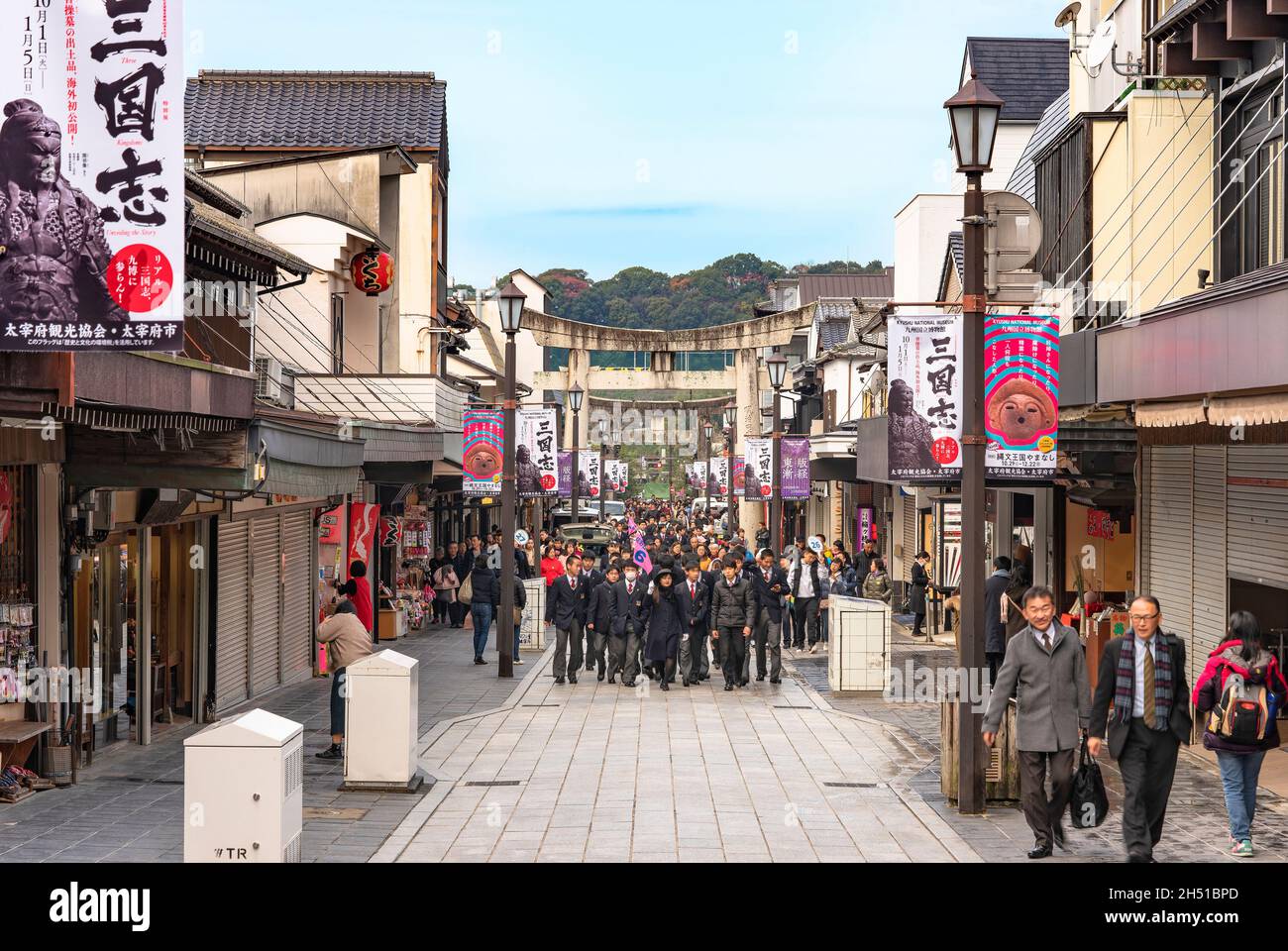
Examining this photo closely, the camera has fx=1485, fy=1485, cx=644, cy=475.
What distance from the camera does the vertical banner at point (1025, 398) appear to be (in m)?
15.8

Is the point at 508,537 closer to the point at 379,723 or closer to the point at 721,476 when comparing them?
the point at 379,723

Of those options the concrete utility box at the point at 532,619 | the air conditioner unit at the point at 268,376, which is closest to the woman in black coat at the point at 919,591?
the concrete utility box at the point at 532,619

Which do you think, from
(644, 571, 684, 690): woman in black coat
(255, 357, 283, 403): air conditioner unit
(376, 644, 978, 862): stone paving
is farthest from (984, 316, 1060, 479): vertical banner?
(255, 357, 283, 403): air conditioner unit

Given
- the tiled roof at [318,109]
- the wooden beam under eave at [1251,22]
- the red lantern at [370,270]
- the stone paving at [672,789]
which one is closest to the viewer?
the stone paving at [672,789]

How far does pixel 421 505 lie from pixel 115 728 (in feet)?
61.2

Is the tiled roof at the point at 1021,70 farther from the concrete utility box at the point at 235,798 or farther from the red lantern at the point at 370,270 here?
the concrete utility box at the point at 235,798

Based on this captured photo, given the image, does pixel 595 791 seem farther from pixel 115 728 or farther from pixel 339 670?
pixel 115 728

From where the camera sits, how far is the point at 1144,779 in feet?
30.7

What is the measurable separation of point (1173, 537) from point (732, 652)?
6097 millimetres

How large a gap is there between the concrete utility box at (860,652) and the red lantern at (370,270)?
1122 cm

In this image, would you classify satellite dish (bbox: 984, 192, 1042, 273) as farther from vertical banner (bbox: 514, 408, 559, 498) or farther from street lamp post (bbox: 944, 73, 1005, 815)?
vertical banner (bbox: 514, 408, 559, 498)

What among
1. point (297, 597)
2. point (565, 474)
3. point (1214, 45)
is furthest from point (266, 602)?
point (565, 474)

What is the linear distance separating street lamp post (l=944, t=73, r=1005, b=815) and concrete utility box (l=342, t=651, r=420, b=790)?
4540 millimetres

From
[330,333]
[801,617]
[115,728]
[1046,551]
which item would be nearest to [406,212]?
[330,333]
